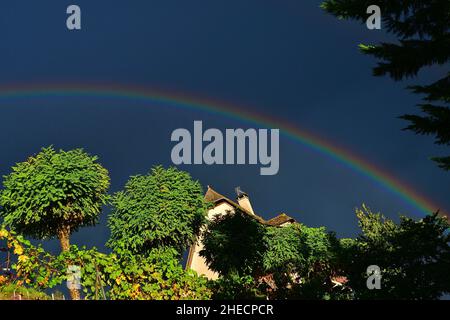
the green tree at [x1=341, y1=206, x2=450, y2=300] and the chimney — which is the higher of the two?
the chimney

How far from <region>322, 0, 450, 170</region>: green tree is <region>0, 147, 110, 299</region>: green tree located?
17506mm

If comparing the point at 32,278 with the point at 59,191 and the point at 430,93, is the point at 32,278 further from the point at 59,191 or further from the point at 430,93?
the point at 59,191

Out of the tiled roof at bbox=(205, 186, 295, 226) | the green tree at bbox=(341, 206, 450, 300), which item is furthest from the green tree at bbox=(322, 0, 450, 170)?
the tiled roof at bbox=(205, 186, 295, 226)

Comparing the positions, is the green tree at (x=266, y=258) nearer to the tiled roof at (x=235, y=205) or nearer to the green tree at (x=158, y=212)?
the green tree at (x=158, y=212)

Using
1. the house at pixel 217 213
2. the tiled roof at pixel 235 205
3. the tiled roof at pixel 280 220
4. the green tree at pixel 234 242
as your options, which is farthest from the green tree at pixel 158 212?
the tiled roof at pixel 280 220

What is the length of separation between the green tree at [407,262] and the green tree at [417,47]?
2.72 meters

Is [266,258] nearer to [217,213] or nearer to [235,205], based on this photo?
[217,213]

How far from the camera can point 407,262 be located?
1123cm

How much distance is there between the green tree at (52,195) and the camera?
23391 mm

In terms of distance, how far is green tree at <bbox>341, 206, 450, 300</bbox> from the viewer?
10133 millimetres

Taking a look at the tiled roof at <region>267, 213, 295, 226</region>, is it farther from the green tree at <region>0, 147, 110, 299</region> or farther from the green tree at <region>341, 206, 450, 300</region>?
the green tree at <region>341, 206, 450, 300</region>

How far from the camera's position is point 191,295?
415 inches
